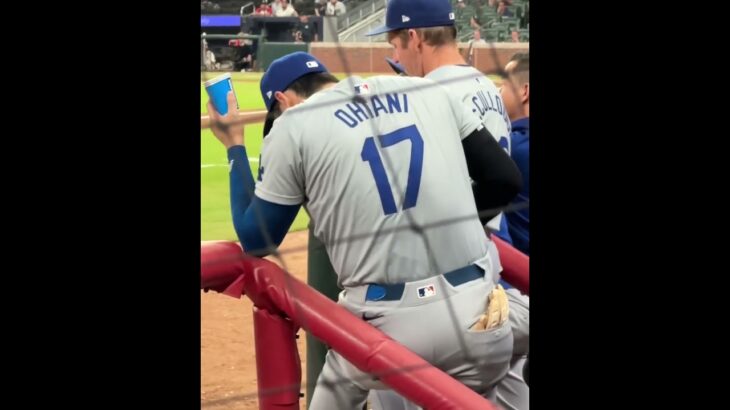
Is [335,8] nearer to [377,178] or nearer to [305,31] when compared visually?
[305,31]

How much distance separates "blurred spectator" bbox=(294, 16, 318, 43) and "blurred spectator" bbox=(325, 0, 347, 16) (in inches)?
2.5

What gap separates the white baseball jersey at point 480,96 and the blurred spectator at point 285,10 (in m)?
0.47

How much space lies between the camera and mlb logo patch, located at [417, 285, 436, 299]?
1.82 m

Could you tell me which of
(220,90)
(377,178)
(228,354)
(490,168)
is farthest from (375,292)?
(228,354)

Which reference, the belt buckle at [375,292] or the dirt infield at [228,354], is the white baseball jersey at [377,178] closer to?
the belt buckle at [375,292]

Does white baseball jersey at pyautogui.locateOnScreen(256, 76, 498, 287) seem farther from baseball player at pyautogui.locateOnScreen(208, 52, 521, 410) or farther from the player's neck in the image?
the player's neck

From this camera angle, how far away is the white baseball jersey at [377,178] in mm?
1772

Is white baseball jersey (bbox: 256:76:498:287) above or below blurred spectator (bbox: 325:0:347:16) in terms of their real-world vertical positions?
below

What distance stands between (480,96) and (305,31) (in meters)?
0.51

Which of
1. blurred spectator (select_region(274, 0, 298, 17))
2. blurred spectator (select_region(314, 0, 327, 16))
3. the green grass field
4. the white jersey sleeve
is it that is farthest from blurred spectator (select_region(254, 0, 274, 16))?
the green grass field

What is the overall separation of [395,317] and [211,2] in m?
0.95
